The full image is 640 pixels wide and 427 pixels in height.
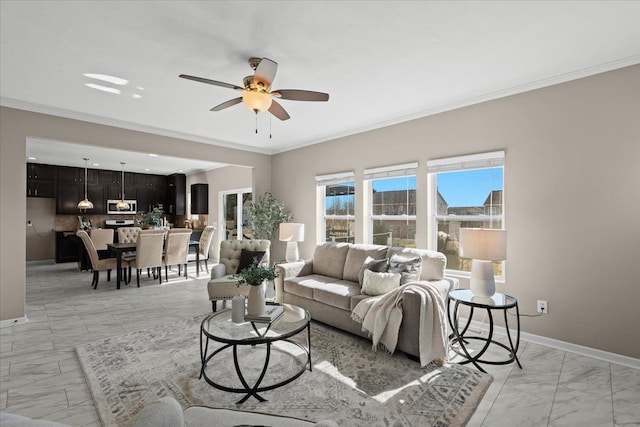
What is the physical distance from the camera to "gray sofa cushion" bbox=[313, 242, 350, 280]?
4250 millimetres

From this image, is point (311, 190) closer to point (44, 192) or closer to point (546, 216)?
point (546, 216)

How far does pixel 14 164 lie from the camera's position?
3.80 meters

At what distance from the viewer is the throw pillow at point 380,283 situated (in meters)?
3.30

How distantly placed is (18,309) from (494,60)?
19.6 ft

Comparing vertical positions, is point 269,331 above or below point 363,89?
below

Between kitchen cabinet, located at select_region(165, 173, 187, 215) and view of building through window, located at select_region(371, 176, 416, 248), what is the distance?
279 inches

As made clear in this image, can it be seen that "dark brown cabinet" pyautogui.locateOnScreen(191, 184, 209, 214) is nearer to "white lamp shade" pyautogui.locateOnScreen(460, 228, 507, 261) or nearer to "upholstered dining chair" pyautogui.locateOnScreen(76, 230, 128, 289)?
"upholstered dining chair" pyautogui.locateOnScreen(76, 230, 128, 289)

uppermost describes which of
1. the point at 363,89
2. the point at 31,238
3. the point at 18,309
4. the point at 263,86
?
the point at 363,89

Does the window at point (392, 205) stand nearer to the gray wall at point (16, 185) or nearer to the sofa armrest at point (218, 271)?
the sofa armrest at point (218, 271)

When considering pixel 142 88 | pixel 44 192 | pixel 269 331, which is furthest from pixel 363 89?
pixel 44 192

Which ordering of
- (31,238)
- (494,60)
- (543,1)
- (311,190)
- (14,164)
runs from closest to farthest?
(543,1), (494,60), (14,164), (311,190), (31,238)

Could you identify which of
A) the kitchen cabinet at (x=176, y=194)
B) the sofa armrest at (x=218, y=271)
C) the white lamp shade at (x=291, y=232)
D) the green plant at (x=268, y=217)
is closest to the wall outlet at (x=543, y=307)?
the white lamp shade at (x=291, y=232)

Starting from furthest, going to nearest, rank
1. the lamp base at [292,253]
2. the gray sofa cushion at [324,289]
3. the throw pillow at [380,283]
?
1. the lamp base at [292,253]
2. the gray sofa cushion at [324,289]
3. the throw pillow at [380,283]

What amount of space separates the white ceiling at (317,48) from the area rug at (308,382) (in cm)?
271
